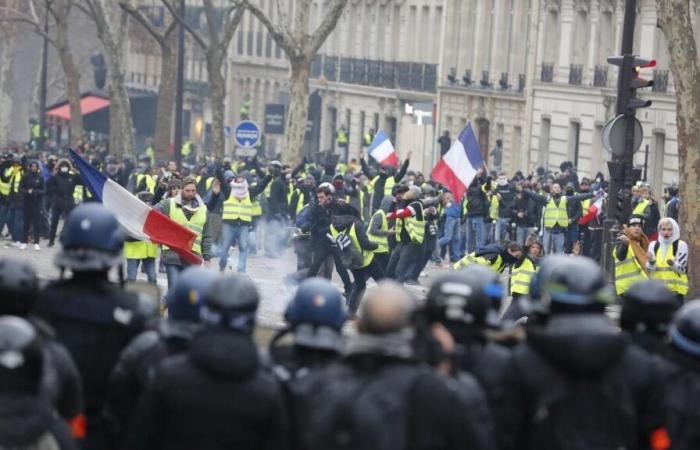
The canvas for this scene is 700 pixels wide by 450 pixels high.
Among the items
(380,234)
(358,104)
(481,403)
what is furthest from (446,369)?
(358,104)

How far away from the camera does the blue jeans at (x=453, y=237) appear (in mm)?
32688

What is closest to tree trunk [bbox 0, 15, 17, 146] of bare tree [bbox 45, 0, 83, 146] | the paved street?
bare tree [bbox 45, 0, 83, 146]

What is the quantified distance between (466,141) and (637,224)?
34.8 feet

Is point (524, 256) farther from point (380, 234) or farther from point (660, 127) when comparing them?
point (660, 127)

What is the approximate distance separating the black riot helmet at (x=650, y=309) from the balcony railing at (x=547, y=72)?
44637 mm

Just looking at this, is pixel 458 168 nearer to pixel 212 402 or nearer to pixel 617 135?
pixel 617 135

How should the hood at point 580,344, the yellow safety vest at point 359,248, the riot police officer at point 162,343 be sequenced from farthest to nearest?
1. the yellow safety vest at point 359,248
2. the riot police officer at point 162,343
3. the hood at point 580,344

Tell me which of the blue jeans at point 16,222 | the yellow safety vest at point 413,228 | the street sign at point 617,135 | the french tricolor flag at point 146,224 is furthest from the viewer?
the blue jeans at point 16,222

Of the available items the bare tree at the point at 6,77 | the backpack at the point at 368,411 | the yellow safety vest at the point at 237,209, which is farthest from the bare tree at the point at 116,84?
the backpack at the point at 368,411

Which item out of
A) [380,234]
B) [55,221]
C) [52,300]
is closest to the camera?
[52,300]

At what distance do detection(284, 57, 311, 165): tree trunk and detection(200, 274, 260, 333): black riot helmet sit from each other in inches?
1494

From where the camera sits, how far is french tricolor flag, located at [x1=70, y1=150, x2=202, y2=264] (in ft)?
62.0

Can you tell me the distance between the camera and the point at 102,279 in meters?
7.62

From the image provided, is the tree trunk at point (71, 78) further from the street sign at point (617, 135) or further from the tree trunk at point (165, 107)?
the street sign at point (617, 135)
